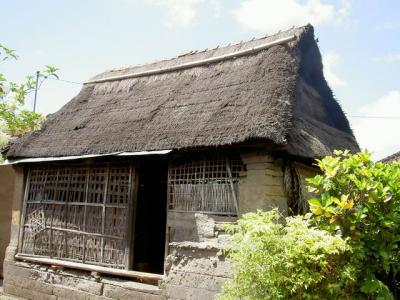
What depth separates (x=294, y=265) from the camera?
3723mm

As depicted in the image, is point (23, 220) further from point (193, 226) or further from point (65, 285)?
point (193, 226)

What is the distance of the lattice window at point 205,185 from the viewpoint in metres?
5.89

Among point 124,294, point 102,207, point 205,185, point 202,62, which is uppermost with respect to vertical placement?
point 202,62

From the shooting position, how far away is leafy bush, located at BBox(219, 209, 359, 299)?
12.1 ft

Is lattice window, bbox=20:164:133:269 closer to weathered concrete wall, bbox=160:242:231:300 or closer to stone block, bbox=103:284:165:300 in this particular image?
stone block, bbox=103:284:165:300

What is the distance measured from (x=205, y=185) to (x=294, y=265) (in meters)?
2.62

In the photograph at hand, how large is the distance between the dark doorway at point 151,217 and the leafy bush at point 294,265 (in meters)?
4.67

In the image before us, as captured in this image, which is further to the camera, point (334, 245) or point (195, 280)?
point (195, 280)

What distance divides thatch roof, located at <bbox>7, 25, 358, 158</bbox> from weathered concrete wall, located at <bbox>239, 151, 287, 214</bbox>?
14.9 inches

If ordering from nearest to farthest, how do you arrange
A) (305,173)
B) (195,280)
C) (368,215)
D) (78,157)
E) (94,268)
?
1. (368,215)
2. (195,280)
3. (305,173)
4. (94,268)
5. (78,157)

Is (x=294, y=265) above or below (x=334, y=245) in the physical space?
below

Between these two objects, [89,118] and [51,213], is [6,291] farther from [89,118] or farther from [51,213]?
[89,118]

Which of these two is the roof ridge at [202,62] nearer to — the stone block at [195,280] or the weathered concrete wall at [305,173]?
the weathered concrete wall at [305,173]

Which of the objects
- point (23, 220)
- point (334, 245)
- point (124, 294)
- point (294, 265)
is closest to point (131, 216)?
point (124, 294)
